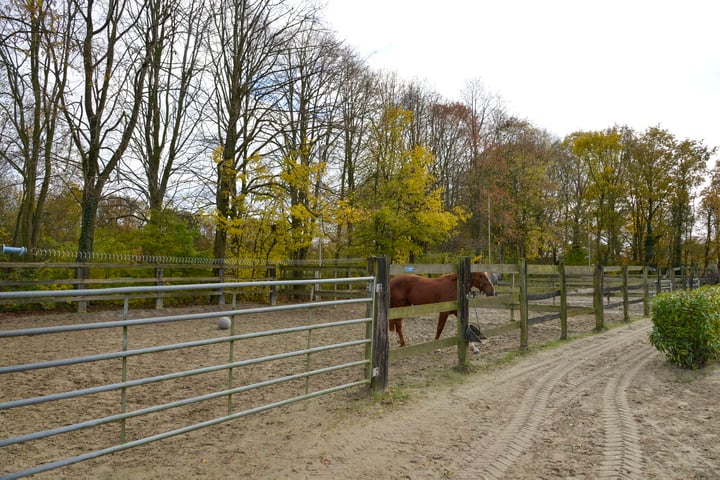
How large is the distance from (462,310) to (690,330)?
124 inches

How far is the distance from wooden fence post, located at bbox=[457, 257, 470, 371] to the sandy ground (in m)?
0.23

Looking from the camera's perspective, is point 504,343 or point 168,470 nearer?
point 168,470

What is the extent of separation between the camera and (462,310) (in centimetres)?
632

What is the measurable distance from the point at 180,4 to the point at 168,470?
15.9 meters

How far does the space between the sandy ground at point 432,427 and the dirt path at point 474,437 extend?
1cm

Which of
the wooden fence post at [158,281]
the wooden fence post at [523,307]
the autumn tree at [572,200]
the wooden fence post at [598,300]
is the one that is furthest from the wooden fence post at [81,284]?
the autumn tree at [572,200]

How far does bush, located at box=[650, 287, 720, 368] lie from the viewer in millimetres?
6266

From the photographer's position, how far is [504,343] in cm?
862

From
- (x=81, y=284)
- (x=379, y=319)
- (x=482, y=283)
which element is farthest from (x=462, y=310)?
(x=81, y=284)

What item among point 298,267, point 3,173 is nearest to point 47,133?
point 3,173

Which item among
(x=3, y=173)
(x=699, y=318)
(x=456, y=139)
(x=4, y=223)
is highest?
(x=456, y=139)

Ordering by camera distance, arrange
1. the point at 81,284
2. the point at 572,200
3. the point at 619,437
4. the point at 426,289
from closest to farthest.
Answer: the point at 619,437 → the point at 426,289 → the point at 81,284 → the point at 572,200

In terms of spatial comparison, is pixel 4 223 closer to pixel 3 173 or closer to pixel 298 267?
pixel 3 173

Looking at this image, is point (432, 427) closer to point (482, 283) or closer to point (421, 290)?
point (421, 290)
